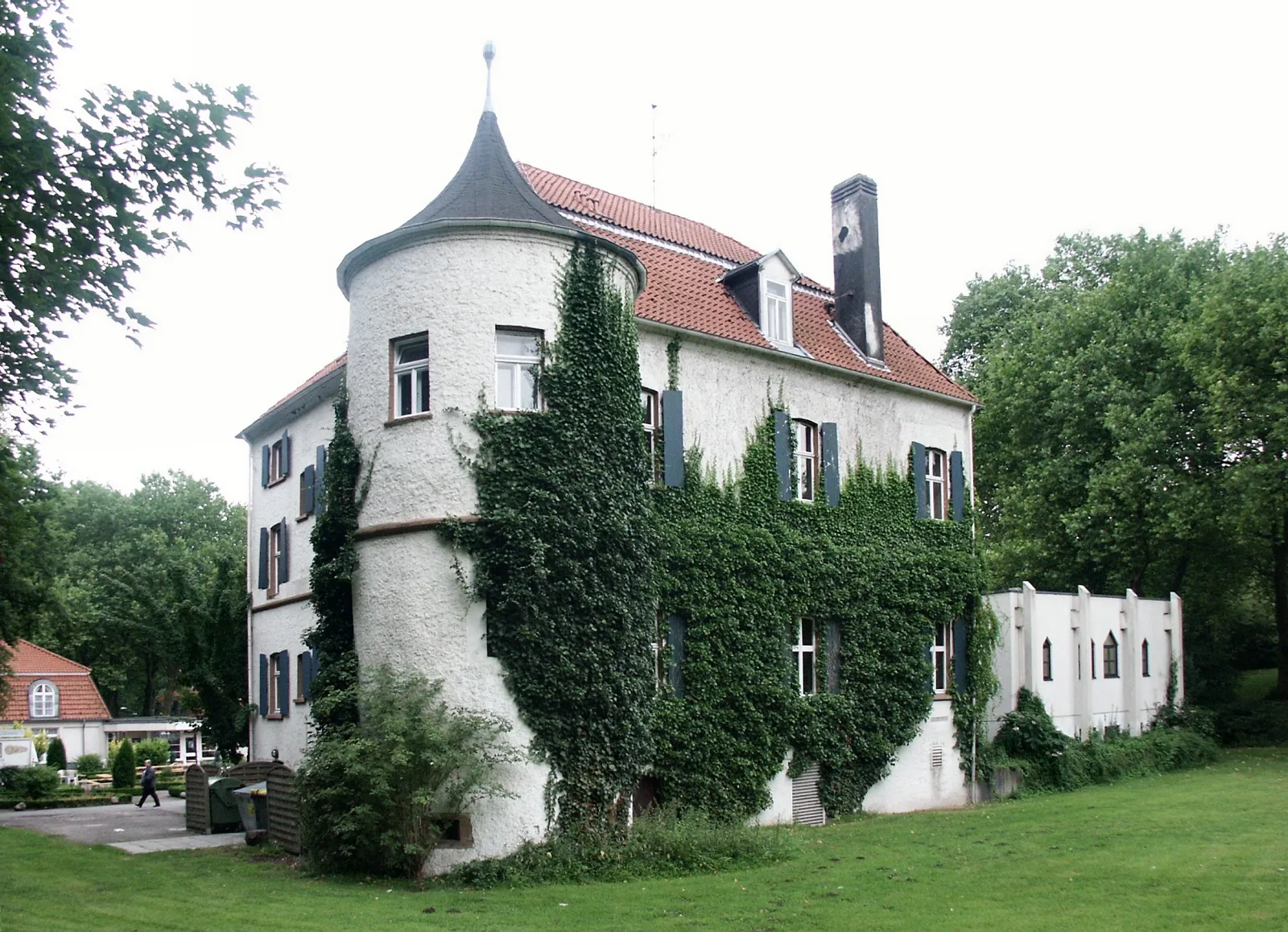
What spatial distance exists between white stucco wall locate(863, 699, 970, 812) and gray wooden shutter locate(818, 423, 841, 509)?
4943 mm

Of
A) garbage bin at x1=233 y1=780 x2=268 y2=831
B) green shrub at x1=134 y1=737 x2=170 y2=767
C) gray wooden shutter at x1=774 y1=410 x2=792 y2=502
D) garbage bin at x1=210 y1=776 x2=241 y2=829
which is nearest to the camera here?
garbage bin at x1=233 y1=780 x2=268 y2=831

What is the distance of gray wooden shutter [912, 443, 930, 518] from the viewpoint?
80.1 ft

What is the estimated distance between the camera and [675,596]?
19031mm

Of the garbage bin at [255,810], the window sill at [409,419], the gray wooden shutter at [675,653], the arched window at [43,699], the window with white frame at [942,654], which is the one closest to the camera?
the window sill at [409,419]

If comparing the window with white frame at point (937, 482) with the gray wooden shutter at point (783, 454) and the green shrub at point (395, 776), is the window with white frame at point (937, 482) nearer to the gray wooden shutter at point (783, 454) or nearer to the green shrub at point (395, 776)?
the gray wooden shutter at point (783, 454)

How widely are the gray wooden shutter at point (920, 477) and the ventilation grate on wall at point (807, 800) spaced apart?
6263mm

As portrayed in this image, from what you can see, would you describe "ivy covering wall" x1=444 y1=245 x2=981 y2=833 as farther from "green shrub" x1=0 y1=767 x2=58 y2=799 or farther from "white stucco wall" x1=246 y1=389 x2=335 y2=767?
"green shrub" x1=0 y1=767 x2=58 y2=799

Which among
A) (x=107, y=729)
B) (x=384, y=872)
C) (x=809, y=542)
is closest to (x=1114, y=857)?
(x=809, y=542)

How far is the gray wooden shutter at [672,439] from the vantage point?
765 inches

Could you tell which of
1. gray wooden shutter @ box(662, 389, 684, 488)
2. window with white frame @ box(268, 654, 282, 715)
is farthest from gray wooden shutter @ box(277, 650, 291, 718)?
gray wooden shutter @ box(662, 389, 684, 488)

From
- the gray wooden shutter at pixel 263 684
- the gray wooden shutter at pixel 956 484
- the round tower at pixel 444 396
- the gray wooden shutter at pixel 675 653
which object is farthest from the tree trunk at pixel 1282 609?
the gray wooden shutter at pixel 263 684

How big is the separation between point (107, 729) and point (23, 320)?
42.7 meters

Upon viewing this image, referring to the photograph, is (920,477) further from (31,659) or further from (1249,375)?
(31,659)

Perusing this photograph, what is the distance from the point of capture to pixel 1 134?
10648mm
